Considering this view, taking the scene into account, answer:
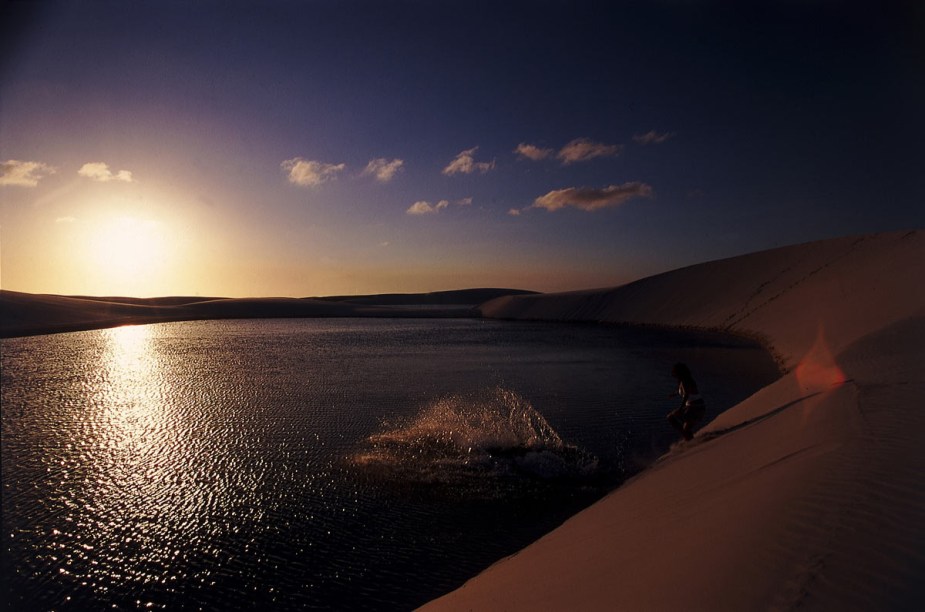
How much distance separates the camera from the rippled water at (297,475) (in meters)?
5.26

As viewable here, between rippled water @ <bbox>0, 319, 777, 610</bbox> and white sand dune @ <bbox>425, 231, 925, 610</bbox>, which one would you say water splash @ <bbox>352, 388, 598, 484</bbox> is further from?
white sand dune @ <bbox>425, 231, 925, 610</bbox>

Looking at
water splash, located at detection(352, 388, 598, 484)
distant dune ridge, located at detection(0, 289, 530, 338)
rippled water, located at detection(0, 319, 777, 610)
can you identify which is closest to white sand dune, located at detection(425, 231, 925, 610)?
rippled water, located at detection(0, 319, 777, 610)

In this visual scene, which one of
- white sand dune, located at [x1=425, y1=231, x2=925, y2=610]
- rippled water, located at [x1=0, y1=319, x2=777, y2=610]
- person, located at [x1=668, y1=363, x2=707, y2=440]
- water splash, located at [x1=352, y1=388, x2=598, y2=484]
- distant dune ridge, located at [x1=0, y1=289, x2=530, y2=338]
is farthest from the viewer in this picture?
distant dune ridge, located at [x1=0, y1=289, x2=530, y2=338]

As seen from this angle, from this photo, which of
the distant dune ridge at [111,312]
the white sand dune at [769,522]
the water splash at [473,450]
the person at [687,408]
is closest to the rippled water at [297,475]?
the water splash at [473,450]

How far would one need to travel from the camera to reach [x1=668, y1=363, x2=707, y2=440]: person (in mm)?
9273

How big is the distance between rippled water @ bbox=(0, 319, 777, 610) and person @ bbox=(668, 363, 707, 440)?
2.12 feet

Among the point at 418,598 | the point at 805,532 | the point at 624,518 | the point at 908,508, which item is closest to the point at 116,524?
the point at 418,598

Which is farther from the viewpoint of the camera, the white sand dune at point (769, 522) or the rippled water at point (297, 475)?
the rippled water at point (297, 475)

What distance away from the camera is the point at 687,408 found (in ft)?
30.8

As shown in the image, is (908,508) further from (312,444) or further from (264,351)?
(264,351)

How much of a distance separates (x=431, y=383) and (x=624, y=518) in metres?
12.0

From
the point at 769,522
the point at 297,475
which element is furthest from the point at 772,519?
the point at 297,475

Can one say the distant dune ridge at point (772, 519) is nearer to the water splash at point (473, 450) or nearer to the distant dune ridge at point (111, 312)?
the water splash at point (473, 450)

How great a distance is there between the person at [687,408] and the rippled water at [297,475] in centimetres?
65
